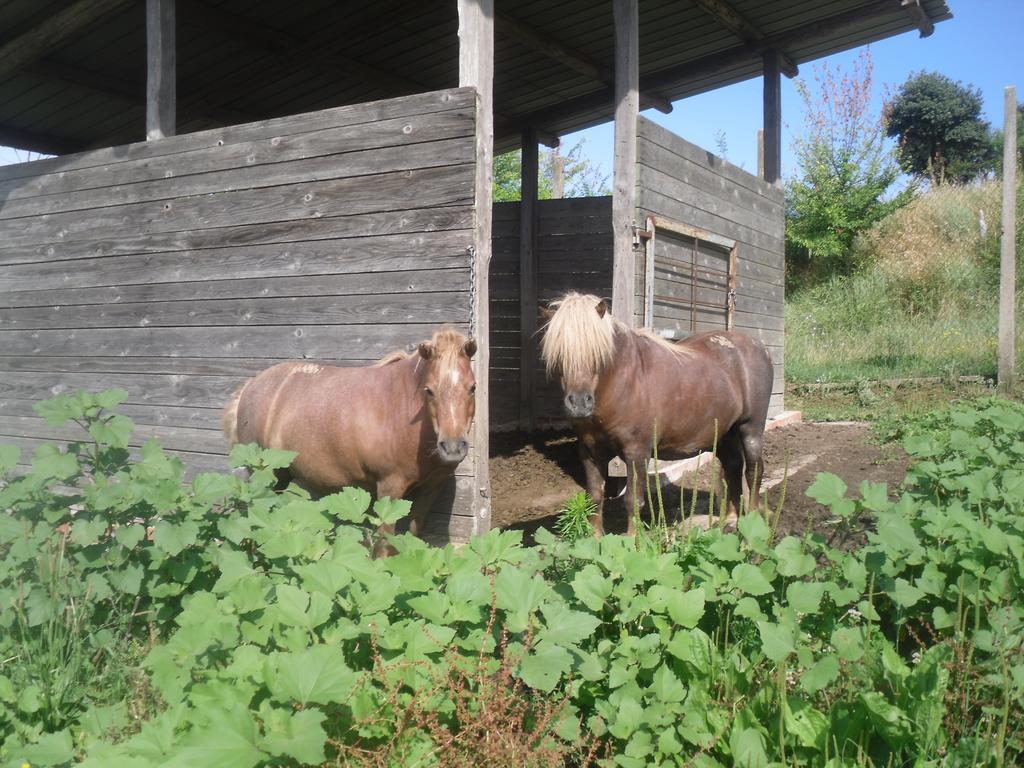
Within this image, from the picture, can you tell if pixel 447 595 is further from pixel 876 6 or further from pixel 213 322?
pixel 876 6

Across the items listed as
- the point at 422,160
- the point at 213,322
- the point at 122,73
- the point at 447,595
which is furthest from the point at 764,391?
the point at 122,73

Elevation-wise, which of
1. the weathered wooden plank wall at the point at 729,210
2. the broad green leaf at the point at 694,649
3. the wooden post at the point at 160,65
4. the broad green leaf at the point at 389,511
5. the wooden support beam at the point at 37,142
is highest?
the wooden support beam at the point at 37,142

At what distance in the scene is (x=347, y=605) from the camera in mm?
2016

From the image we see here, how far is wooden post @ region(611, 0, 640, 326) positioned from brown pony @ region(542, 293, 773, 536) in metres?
0.64

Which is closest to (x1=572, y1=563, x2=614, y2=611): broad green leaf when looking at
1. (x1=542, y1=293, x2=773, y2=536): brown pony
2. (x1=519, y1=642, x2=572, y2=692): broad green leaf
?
(x1=519, y1=642, x2=572, y2=692): broad green leaf

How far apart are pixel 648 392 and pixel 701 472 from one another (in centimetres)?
264

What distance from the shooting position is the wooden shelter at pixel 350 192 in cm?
488

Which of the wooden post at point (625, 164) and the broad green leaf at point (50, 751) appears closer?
the broad green leaf at point (50, 751)

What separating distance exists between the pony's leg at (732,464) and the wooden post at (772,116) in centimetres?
447

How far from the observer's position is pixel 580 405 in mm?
4785

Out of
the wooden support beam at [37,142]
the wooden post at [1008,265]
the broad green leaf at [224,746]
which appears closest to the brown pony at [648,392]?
the broad green leaf at [224,746]

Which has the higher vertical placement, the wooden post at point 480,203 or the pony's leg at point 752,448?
the wooden post at point 480,203

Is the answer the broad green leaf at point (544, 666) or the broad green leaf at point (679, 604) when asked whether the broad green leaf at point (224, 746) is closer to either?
the broad green leaf at point (544, 666)

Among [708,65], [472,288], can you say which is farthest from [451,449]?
[708,65]
